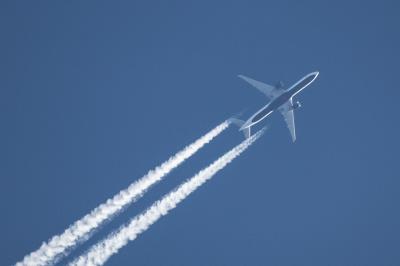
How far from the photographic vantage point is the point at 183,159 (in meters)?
88.2

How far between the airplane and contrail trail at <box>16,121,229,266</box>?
10.0 feet

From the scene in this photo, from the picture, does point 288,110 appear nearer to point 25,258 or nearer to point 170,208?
point 170,208

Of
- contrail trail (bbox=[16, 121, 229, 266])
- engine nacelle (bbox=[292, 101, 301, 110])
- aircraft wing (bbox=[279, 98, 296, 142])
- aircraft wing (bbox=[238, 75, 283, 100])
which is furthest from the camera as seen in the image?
aircraft wing (bbox=[279, 98, 296, 142])

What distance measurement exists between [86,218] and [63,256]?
6.47 m

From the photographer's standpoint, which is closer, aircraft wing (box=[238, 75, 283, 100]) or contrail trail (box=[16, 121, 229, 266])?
contrail trail (box=[16, 121, 229, 266])

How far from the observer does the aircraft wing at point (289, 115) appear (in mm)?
94875

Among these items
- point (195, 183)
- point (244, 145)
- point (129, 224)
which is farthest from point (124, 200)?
point (244, 145)

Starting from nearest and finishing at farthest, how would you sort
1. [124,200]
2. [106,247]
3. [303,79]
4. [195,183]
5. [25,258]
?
[25,258] < [106,247] < [124,200] < [195,183] < [303,79]

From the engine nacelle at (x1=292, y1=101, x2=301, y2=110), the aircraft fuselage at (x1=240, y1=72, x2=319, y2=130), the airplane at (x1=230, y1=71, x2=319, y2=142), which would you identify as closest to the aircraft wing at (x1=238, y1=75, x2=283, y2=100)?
the airplane at (x1=230, y1=71, x2=319, y2=142)

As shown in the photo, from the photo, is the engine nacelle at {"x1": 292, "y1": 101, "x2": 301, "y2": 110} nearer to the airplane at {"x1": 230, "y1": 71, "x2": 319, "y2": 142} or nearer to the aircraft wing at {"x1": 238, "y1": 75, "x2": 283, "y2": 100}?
the airplane at {"x1": 230, "y1": 71, "x2": 319, "y2": 142}

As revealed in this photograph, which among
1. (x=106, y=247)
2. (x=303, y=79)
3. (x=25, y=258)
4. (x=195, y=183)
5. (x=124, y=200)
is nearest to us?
(x=25, y=258)

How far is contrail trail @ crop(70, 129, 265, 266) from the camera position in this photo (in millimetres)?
71562

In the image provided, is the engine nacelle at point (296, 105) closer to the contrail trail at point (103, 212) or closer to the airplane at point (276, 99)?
the airplane at point (276, 99)

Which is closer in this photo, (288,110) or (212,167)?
(212,167)
